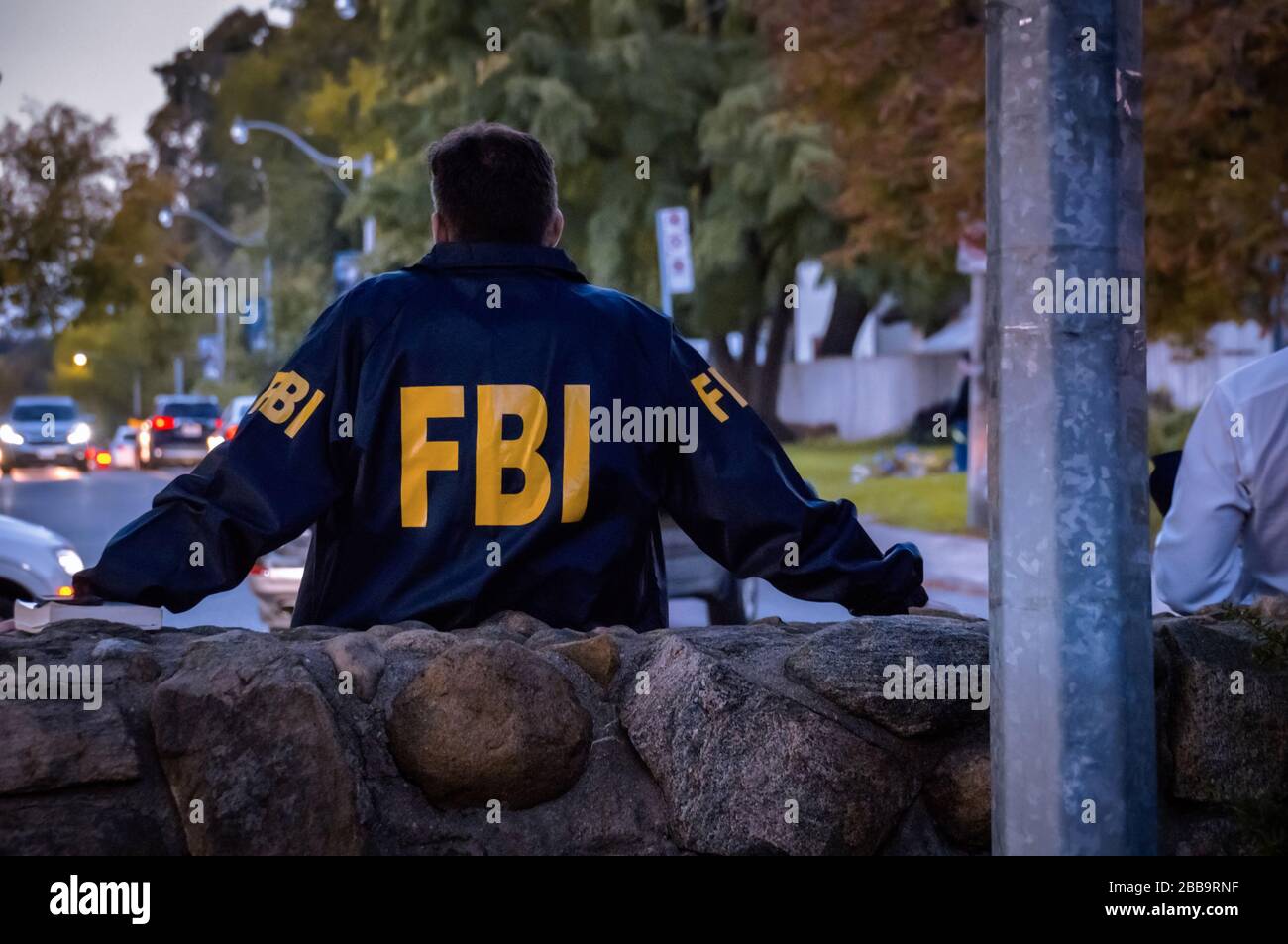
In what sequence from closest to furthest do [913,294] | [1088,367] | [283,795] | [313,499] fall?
[1088,367], [283,795], [313,499], [913,294]

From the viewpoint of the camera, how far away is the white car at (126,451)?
49.1m

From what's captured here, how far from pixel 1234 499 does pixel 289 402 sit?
1.73 m

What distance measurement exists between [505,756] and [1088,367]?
0.91m

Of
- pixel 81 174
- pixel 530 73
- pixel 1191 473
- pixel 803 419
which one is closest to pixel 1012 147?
pixel 1191 473

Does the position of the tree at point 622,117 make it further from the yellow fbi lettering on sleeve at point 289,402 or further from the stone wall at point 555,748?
the stone wall at point 555,748

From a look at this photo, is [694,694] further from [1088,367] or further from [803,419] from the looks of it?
[803,419]

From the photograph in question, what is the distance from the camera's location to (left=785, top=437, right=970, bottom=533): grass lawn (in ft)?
70.8

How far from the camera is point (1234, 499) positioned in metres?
3.50

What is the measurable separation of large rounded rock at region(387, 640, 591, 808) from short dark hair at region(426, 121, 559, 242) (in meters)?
0.94

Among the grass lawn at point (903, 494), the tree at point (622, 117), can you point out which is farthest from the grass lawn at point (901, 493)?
the tree at point (622, 117)

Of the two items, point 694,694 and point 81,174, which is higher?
point 81,174

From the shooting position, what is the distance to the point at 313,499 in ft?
9.95

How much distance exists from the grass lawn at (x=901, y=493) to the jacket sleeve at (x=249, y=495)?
15.1 m

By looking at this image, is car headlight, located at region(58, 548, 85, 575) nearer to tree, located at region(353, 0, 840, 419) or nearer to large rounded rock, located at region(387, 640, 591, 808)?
large rounded rock, located at region(387, 640, 591, 808)
